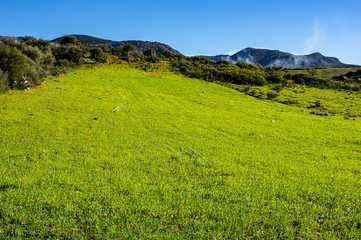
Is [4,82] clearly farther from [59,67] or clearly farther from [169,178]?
[169,178]

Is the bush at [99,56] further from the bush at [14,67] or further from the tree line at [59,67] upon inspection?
the bush at [14,67]

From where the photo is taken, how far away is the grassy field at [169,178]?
5.18 metres

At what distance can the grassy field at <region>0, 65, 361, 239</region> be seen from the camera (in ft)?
17.0

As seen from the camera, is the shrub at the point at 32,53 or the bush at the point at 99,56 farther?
the bush at the point at 99,56

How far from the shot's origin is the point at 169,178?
7582 mm

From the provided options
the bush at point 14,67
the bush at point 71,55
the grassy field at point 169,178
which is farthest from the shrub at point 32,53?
the grassy field at point 169,178

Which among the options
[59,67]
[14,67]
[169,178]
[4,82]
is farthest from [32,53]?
[169,178]

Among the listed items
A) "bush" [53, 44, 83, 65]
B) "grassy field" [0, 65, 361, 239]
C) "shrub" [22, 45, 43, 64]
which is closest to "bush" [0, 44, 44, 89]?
"grassy field" [0, 65, 361, 239]

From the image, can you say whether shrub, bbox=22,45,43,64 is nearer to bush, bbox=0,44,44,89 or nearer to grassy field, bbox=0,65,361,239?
bush, bbox=0,44,44,89

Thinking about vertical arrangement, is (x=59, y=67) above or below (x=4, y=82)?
above

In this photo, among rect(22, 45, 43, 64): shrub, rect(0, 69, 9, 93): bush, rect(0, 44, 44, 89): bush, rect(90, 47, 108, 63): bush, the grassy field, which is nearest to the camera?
the grassy field

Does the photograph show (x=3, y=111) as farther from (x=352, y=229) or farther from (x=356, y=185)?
(x=356, y=185)

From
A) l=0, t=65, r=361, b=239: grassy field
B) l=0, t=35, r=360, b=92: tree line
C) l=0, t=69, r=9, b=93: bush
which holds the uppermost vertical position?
l=0, t=35, r=360, b=92: tree line

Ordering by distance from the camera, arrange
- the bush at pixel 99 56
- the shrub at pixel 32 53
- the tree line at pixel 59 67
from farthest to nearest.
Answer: the bush at pixel 99 56, the shrub at pixel 32 53, the tree line at pixel 59 67
